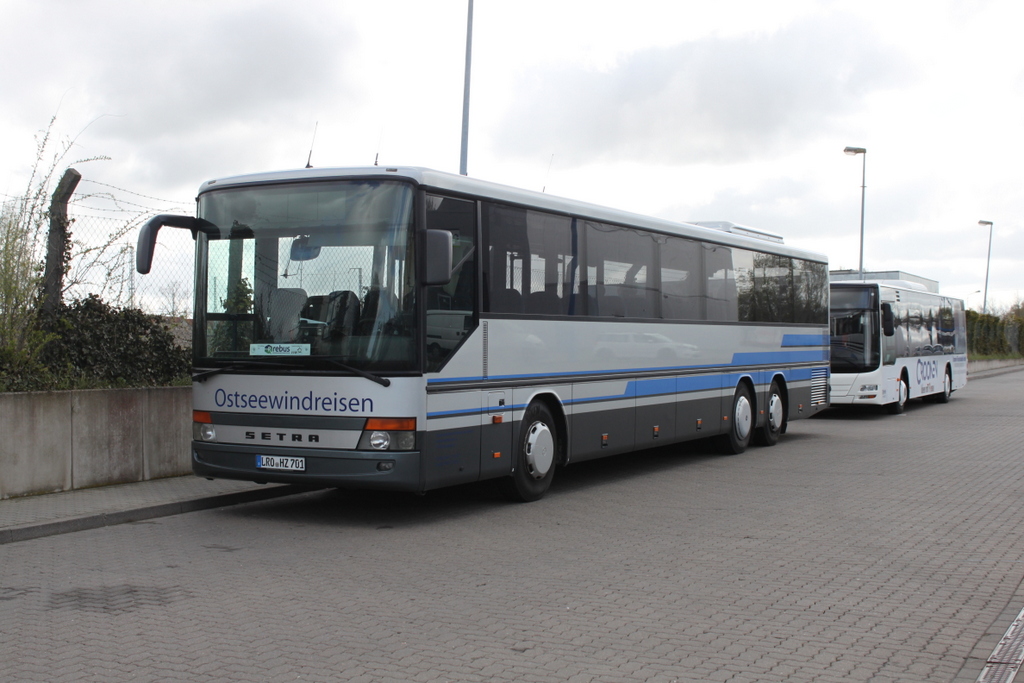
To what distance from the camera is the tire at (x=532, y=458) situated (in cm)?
1064

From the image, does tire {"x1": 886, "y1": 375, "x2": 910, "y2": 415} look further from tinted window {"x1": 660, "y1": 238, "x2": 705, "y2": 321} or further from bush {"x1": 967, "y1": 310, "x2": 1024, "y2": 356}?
bush {"x1": 967, "y1": 310, "x2": 1024, "y2": 356}

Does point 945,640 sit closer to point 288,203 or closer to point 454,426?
point 454,426

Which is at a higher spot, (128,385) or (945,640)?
(128,385)

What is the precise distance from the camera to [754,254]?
16625mm

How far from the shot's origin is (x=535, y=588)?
7082mm

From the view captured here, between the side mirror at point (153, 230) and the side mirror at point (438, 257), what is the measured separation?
2.26m

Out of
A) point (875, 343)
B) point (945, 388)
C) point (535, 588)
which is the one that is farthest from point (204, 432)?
point (945, 388)

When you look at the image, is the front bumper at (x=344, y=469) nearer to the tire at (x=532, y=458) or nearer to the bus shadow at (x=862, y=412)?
the tire at (x=532, y=458)

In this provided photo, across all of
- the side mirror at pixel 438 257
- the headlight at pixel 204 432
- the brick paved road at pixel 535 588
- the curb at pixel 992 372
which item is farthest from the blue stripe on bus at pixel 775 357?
the curb at pixel 992 372

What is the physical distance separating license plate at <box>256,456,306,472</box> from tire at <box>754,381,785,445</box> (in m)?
9.44

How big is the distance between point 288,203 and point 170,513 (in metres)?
3.20

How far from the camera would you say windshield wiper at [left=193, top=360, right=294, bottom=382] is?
9.43 meters

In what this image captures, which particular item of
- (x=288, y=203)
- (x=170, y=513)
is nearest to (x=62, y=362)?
(x=170, y=513)

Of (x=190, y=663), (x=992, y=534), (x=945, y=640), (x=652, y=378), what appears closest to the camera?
(x=190, y=663)
